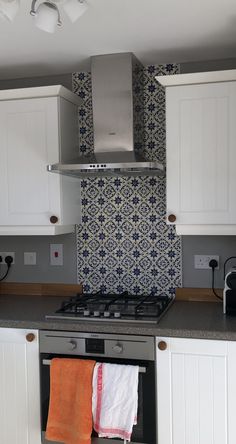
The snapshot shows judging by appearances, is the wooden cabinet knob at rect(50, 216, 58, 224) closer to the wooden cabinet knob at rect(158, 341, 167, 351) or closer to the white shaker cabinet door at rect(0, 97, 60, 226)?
the white shaker cabinet door at rect(0, 97, 60, 226)

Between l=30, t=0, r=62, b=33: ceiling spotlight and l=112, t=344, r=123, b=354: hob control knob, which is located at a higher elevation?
l=30, t=0, r=62, b=33: ceiling spotlight

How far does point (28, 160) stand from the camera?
8.81ft

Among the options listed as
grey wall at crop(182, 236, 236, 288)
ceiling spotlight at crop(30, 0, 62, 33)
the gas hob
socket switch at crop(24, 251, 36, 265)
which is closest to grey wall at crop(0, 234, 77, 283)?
socket switch at crop(24, 251, 36, 265)

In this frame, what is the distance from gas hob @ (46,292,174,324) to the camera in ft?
7.68

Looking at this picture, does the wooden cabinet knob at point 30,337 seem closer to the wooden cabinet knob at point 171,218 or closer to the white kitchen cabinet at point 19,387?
the white kitchen cabinet at point 19,387

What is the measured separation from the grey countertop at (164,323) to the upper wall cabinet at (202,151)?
42cm

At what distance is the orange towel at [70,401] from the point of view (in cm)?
221

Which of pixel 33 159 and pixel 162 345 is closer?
pixel 162 345

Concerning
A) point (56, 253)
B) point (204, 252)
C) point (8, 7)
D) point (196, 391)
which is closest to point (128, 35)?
point (8, 7)

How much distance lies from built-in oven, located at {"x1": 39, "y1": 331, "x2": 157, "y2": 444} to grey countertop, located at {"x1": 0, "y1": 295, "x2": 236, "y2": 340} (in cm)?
4

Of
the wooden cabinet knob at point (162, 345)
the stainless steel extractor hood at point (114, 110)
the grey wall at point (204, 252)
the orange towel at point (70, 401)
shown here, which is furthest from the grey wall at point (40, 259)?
the wooden cabinet knob at point (162, 345)

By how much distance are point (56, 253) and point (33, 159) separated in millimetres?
637

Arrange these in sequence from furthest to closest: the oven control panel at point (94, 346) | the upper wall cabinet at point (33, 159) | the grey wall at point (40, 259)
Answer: the grey wall at point (40, 259)
the upper wall cabinet at point (33, 159)
the oven control panel at point (94, 346)

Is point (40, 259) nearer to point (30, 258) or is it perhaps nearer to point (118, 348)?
point (30, 258)
